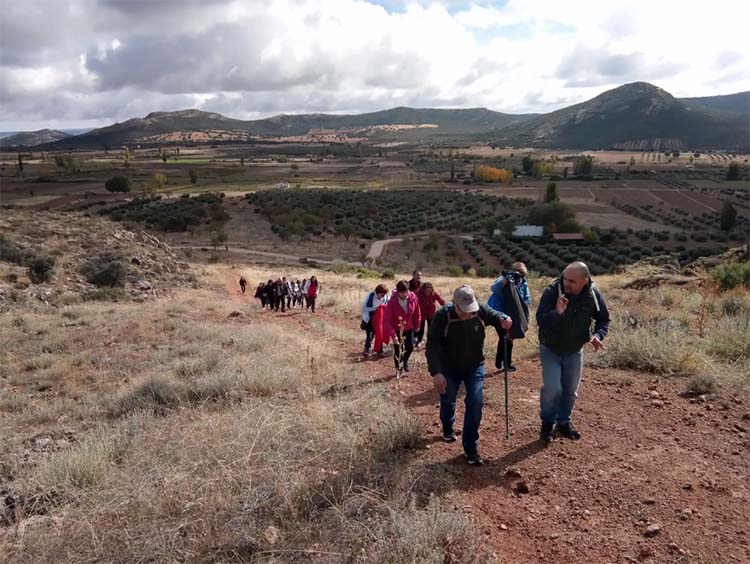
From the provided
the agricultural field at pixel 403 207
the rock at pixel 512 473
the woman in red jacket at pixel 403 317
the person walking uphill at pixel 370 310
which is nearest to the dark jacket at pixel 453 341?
the rock at pixel 512 473

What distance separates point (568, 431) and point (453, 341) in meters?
1.54

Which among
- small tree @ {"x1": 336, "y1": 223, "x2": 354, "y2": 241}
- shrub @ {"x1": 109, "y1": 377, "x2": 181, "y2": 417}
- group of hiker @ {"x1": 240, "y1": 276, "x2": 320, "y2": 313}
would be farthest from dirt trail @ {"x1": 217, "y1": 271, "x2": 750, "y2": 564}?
small tree @ {"x1": 336, "y1": 223, "x2": 354, "y2": 241}

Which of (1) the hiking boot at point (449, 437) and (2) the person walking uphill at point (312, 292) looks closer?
(1) the hiking boot at point (449, 437)

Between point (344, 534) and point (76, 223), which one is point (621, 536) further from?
point (76, 223)

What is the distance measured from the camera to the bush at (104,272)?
58.8 feet

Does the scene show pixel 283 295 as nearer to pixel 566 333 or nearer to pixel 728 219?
pixel 566 333

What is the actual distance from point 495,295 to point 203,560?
4.67 meters

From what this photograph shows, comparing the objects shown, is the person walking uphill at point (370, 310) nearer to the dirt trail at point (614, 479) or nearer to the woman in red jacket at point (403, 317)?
the woman in red jacket at point (403, 317)

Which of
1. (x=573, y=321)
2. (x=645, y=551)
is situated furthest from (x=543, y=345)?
(x=645, y=551)

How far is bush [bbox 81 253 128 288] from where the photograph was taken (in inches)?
706

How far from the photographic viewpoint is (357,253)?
4359cm

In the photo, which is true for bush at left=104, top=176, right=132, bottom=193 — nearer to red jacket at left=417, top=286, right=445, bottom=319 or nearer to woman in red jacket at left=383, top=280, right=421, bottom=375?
red jacket at left=417, top=286, right=445, bottom=319

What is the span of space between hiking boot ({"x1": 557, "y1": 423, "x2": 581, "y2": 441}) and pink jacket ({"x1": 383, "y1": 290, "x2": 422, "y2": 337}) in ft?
9.24

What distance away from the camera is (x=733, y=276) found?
1344 centimetres
